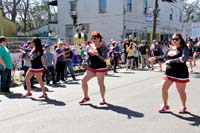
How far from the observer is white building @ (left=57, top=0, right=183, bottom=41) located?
3256cm

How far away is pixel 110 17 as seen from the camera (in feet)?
108

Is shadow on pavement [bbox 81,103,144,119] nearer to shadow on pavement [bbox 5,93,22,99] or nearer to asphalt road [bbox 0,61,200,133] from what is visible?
asphalt road [bbox 0,61,200,133]

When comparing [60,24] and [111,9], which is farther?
[60,24]

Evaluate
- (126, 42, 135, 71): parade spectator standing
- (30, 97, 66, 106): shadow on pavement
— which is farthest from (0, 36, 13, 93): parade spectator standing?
(126, 42, 135, 71): parade spectator standing

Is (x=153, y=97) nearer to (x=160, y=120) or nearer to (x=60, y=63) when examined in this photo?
(x=160, y=120)

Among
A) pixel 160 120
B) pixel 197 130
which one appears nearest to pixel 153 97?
pixel 160 120

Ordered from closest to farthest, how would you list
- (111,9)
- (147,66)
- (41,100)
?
(41,100), (147,66), (111,9)

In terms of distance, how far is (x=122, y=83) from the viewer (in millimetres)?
12688

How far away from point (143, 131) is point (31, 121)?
2294 mm

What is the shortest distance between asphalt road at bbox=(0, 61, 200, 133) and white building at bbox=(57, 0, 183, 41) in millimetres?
20976

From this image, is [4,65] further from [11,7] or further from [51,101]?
[11,7]

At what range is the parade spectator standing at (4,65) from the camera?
A: 10.4m

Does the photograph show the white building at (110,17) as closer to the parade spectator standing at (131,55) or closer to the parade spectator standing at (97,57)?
the parade spectator standing at (131,55)

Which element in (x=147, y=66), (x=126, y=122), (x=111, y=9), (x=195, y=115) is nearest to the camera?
(x=126, y=122)
